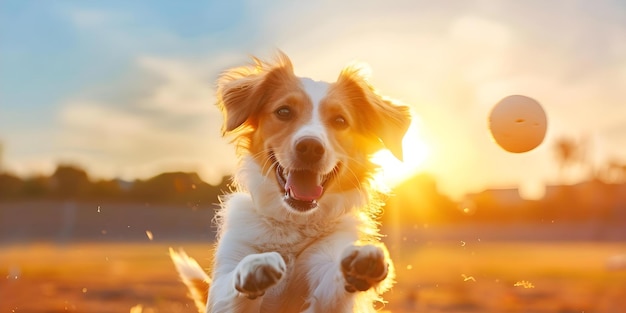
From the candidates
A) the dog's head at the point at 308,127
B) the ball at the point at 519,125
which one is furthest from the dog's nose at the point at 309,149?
the ball at the point at 519,125

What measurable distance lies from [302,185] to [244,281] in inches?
34.7

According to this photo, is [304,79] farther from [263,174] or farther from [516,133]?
[516,133]

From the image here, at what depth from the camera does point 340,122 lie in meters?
4.84

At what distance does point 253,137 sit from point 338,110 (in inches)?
24.3

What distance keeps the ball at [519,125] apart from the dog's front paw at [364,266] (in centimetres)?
274

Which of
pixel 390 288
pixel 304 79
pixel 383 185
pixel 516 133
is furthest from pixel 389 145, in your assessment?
pixel 516 133

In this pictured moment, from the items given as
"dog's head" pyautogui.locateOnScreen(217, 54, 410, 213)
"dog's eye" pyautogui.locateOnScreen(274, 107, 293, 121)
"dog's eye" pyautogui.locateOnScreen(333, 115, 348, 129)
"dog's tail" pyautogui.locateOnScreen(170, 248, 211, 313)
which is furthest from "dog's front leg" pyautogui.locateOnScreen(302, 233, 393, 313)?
"dog's tail" pyautogui.locateOnScreen(170, 248, 211, 313)

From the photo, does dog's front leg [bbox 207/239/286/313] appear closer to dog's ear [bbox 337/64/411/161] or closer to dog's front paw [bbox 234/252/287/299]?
dog's front paw [bbox 234/252/287/299]

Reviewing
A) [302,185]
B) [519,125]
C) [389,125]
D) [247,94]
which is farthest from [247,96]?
[519,125]

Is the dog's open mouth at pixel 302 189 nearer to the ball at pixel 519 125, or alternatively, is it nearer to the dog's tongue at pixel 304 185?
the dog's tongue at pixel 304 185

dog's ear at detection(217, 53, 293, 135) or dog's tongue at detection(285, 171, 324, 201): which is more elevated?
dog's ear at detection(217, 53, 293, 135)

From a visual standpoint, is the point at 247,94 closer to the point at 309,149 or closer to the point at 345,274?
the point at 309,149

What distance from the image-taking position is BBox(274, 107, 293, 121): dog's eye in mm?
4805

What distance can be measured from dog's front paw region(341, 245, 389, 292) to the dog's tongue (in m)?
0.73
